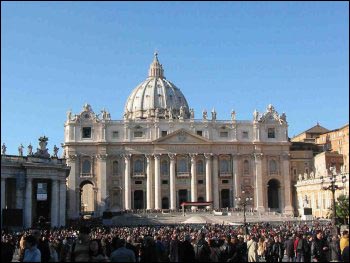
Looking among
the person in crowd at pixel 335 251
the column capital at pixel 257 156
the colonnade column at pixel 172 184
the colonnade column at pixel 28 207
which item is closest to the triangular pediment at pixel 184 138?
the colonnade column at pixel 172 184

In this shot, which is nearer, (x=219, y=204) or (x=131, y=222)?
(x=131, y=222)

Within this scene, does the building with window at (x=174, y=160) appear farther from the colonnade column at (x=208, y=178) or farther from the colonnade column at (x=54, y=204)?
the colonnade column at (x=54, y=204)

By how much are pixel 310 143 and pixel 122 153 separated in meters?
34.6

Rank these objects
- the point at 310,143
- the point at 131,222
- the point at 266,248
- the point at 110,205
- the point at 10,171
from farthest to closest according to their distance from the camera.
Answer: the point at 310,143 → the point at 110,205 → the point at 131,222 → the point at 10,171 → the point at 266,248

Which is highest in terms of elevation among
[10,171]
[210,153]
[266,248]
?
[210,153]

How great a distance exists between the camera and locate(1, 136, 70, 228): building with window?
46.1 metres

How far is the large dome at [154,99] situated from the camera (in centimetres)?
12356

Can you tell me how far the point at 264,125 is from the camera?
9669cm

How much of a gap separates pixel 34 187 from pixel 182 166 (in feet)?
150

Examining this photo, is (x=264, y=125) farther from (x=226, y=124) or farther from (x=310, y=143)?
(x=310, y=143)

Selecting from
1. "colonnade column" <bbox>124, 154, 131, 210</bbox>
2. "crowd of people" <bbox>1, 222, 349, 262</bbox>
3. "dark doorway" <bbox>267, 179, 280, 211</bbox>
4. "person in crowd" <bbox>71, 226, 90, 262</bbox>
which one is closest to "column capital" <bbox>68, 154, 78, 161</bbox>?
"colonnade column" <bbox>124, 154, 131, 210</bbox>

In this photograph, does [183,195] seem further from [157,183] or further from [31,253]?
[31,253]

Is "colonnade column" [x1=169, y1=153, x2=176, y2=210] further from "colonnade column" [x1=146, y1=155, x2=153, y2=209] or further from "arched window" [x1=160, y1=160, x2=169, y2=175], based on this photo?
"colonnade column" [x1=146, y1=155, x2=153, y2=209]

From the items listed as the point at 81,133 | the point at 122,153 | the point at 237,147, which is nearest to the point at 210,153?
the point at 237,147
